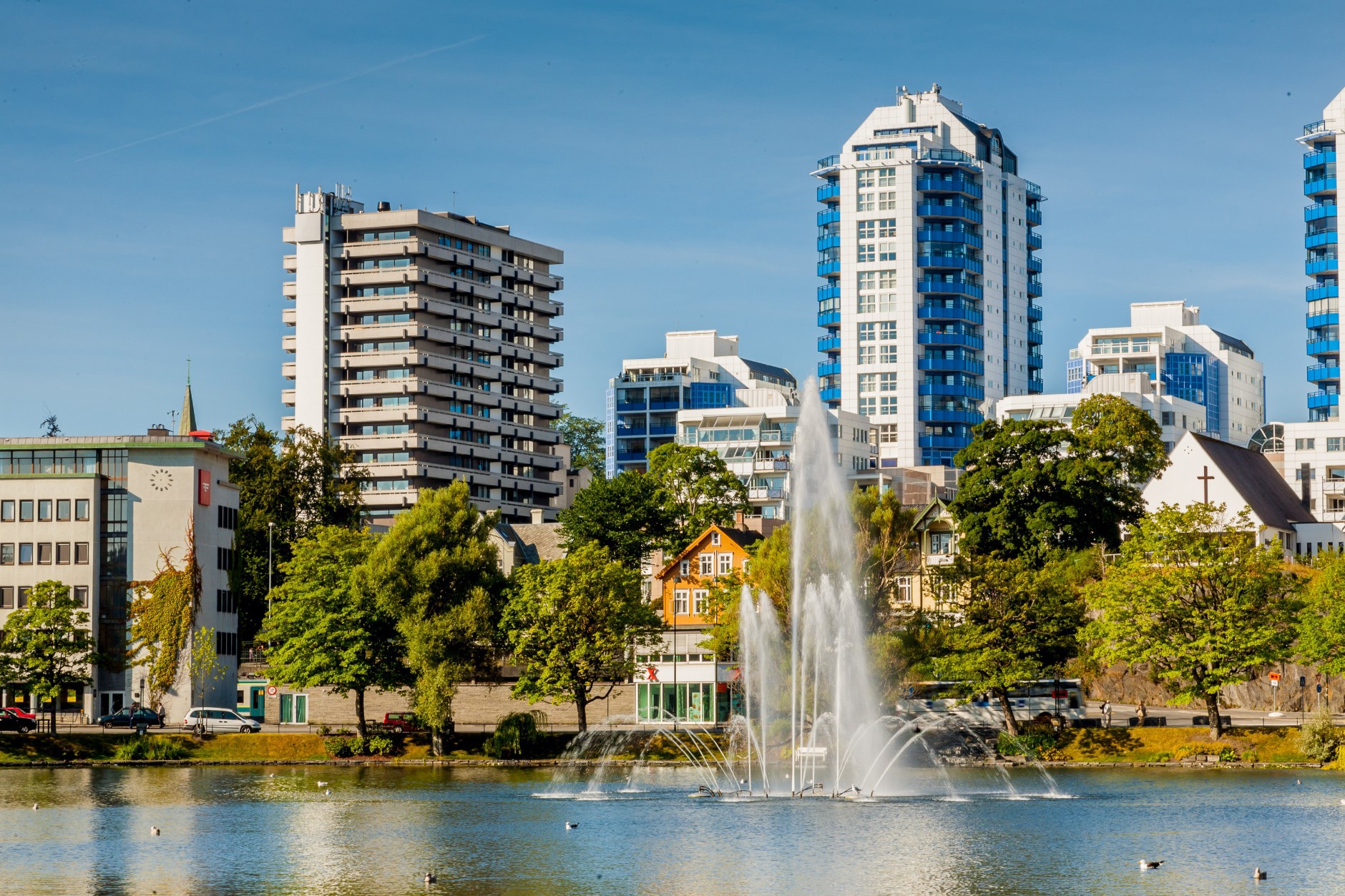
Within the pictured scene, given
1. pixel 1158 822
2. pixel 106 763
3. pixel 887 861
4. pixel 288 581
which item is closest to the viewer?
pixel 887 861

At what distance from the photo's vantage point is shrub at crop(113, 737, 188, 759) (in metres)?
108

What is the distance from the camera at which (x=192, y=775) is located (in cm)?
9900

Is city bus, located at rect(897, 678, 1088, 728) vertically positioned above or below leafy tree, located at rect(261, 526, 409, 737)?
below

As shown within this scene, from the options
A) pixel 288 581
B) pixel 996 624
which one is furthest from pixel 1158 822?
pixel 288 581

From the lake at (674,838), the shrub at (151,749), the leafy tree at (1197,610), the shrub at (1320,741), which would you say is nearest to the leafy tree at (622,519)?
the shrub at (151,749)

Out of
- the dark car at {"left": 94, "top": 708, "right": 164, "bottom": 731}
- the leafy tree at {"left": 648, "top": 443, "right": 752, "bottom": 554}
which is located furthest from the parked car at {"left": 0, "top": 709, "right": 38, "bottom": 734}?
the leafy tree at {"left": 648, "top": 443, "right": 752, "bottom": 554}

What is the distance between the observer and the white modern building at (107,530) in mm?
124688

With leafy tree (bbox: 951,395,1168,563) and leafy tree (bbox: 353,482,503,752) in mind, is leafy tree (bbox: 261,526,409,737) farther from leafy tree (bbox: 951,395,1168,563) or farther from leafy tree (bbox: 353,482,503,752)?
leafy tree (bbox: 951,395,1168,563)

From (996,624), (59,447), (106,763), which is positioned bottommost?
(106,763)

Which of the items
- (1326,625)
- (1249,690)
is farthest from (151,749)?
(1249,690)

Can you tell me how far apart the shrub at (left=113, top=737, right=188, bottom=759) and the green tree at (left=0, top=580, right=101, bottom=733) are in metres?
6.56

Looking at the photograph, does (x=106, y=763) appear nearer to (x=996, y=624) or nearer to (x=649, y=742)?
(x=649, y=742)

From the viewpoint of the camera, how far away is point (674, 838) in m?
66.6

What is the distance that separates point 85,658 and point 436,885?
68.2 meters
